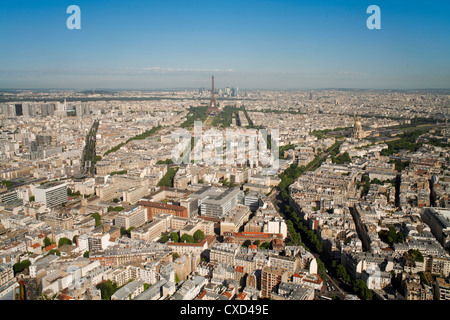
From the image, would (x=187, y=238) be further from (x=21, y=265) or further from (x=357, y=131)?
(x=357, y=131)

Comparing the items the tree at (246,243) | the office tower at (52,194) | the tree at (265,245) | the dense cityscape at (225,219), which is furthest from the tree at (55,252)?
the tree at (265,245)

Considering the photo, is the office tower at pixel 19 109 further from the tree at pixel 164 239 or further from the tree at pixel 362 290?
the tree at pixel 362 290

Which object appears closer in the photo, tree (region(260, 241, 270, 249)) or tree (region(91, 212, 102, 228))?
tree (region(260, 241, 270, 249))

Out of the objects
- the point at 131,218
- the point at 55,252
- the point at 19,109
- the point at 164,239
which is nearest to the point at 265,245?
the point at 164,239

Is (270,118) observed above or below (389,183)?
above

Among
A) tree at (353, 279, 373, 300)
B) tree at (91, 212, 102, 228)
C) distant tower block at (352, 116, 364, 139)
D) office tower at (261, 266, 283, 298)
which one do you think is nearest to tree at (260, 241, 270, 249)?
office tower at (261, 266, 283, 298)

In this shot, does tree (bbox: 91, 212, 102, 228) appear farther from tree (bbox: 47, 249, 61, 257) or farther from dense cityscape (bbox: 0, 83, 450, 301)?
tree (bbox: 47, 249, 61, 257)

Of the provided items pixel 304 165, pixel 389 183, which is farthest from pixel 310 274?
pixel 304 165
